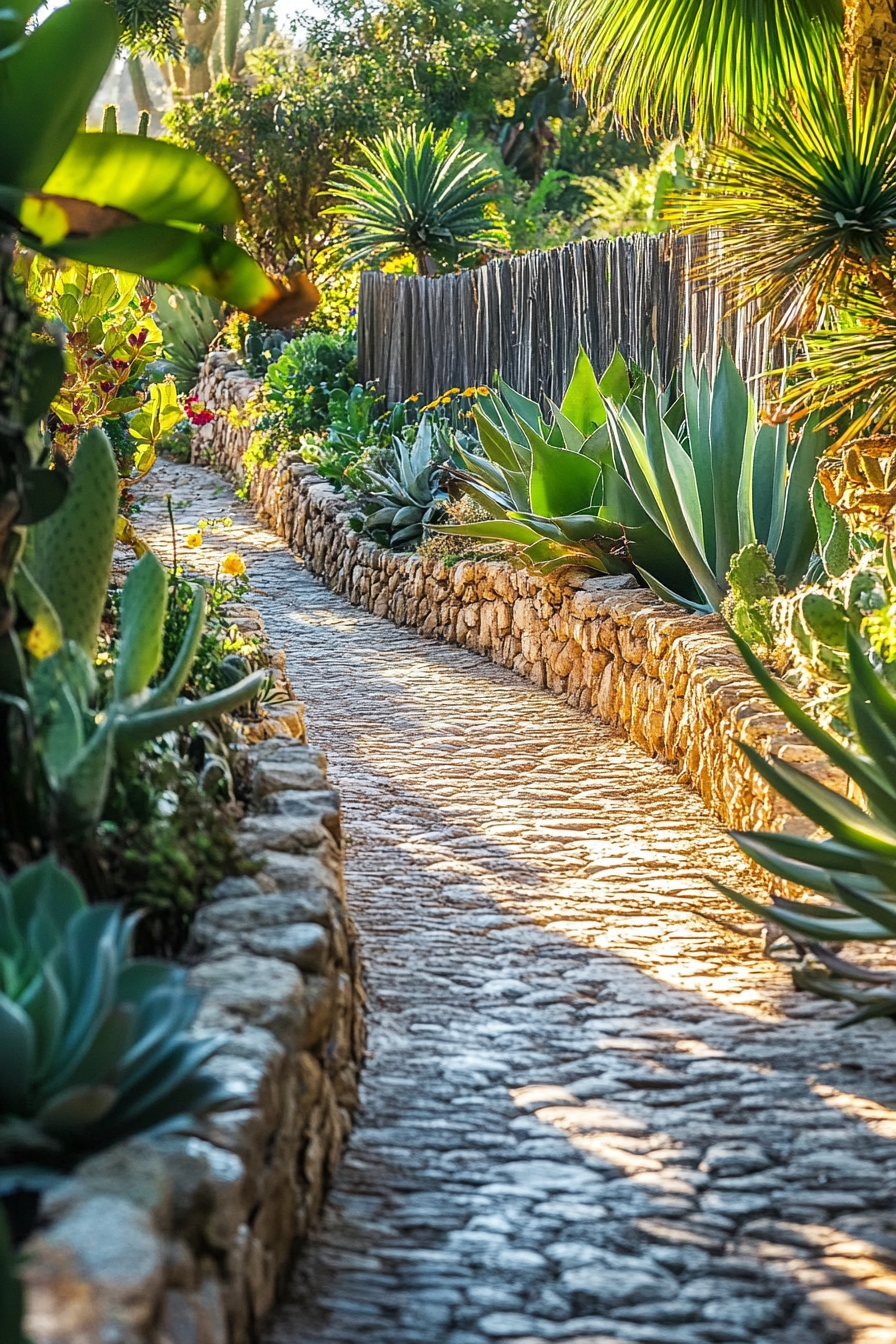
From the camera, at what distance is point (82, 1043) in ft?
7.10

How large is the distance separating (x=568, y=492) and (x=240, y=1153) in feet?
19.8

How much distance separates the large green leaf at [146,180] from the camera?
305cm

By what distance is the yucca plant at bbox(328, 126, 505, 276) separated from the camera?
15547 millimetres

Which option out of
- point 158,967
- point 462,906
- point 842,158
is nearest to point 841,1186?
point 158,967

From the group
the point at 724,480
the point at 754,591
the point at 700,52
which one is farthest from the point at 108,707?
the point at 700,52

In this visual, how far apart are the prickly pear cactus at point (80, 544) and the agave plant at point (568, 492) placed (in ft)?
13.9

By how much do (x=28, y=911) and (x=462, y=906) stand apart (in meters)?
2.60

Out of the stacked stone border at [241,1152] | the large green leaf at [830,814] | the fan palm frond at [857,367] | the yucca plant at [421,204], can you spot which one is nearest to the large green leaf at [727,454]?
the fan palm frond at [857,367]

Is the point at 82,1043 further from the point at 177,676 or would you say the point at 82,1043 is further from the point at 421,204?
the point at 421,204

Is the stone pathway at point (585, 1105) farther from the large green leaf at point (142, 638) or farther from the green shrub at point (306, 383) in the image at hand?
the green shrub at point (306, 383)

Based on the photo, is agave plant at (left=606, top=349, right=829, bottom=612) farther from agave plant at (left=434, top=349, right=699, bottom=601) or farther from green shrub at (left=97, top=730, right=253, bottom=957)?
green shrub at (left=97, top=730, right=253, bottom=957)

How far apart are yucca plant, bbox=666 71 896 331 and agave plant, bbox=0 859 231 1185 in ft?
13.6

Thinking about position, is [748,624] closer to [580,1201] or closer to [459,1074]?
[459,1074]

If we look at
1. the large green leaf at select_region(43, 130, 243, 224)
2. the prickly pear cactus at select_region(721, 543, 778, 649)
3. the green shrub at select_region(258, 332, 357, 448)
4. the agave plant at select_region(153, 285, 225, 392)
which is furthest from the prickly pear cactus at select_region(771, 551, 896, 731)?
the agave plant at select_region(153, 285, 225, 392)
